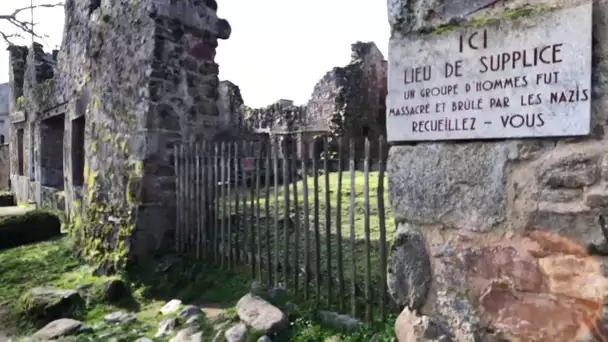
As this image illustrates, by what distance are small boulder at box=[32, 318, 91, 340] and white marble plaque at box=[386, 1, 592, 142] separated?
3155 millimetres

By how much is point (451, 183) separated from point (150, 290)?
3.89m

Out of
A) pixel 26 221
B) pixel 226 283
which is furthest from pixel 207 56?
pixel 26 221

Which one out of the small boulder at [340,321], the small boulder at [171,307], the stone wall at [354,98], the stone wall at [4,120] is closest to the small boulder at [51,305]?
the small boulder at [171,307]

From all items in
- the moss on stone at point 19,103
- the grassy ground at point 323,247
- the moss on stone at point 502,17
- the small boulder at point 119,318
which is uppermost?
the moss on stone at point 19,103

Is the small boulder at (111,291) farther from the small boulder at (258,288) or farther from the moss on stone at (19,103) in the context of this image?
the moss on stone at (19,103)

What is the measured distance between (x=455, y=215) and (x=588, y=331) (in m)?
0.66

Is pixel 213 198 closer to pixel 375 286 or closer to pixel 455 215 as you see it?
pixel 375 286

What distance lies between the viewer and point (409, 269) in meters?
2.43

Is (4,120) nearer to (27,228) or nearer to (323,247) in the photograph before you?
(27,228)

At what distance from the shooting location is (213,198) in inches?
210

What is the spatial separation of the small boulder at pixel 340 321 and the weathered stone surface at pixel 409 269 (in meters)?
1.01

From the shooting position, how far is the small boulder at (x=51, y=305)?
4.80 m

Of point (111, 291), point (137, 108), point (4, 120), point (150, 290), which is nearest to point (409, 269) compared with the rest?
point (150, 290)

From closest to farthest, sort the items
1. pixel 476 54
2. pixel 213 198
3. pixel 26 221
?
pixel 476 54 → pixel 213 198 → pixel 26 221
